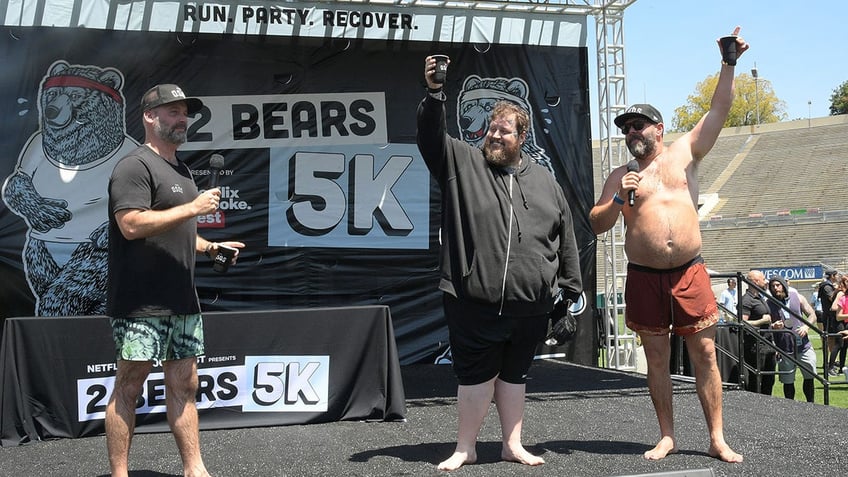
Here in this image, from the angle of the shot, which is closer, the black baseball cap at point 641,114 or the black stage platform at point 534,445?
the black stage platform at point 534,445

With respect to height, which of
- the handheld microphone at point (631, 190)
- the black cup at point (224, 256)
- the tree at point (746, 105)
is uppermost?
the tree at point (746, 105)

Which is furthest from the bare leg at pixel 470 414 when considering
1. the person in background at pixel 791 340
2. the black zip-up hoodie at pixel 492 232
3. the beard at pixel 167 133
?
the person in background at pixel 791 340

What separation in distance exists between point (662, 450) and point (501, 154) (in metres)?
1.72

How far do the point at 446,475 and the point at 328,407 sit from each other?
74.9 inches

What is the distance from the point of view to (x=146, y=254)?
3.81 metres

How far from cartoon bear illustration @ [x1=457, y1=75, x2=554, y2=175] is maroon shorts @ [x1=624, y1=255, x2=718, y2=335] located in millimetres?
4802

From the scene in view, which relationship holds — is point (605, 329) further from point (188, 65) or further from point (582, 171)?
point (188, 65)

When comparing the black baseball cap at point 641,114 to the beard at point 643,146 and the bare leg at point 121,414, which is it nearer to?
the beard at point 643,146

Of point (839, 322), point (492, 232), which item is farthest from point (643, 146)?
point (839, 322)

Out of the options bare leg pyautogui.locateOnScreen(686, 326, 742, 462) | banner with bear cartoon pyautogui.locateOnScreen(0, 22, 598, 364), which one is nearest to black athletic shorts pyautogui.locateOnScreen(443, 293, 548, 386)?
bare leg pyautogui.locateOnScreen(686, 326, 742, 462)

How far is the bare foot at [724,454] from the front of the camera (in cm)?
430

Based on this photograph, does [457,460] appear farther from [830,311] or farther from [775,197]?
[775,197]

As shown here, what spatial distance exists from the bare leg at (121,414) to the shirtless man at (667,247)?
245 cm

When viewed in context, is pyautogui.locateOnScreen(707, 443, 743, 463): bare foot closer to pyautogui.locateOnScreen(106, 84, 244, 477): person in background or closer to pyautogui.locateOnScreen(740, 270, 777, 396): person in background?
pyautogui.locateOnScreen(106, 84, 244, 477): person in background
